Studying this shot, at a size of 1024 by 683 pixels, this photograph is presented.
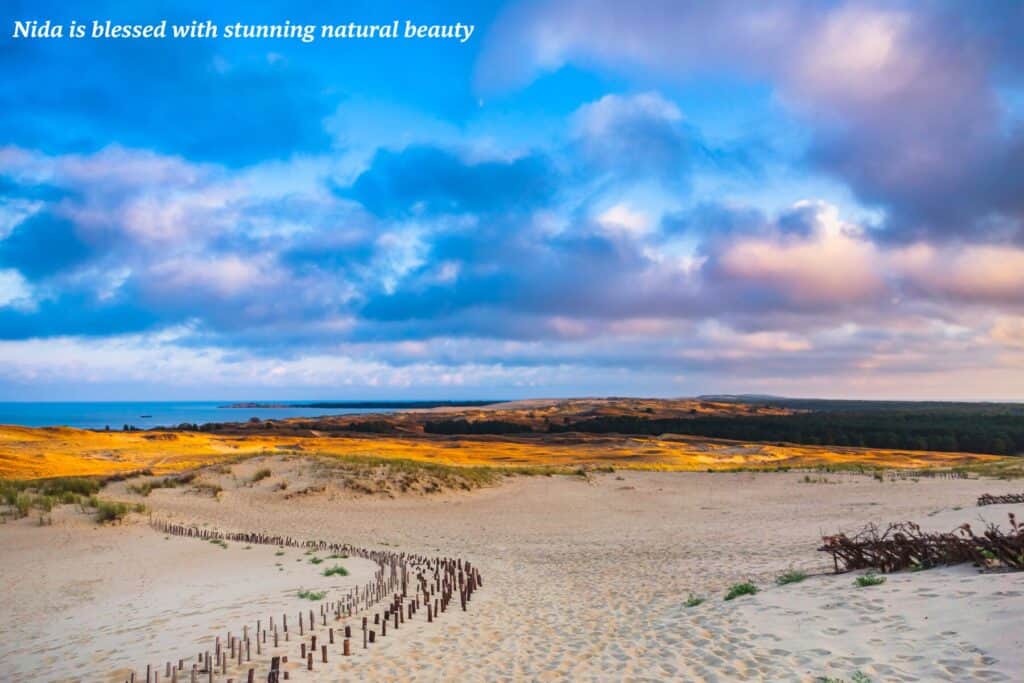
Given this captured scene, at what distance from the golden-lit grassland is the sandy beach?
70.8 feet

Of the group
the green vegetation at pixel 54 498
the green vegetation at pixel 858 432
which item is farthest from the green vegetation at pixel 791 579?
the green vegetation at pixel 858 432

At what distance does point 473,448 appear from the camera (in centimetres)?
8256

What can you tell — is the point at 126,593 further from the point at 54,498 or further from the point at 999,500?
the point at 999,500

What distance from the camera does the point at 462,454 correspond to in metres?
72.3

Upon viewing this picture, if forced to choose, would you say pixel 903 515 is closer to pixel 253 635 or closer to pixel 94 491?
pixel 253 635

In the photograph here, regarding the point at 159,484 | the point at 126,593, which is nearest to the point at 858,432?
the point at 159,484

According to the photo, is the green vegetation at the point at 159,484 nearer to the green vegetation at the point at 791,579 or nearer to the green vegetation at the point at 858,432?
the green vegetation at the point at 791,579

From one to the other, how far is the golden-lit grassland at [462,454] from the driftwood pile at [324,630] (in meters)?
31.1

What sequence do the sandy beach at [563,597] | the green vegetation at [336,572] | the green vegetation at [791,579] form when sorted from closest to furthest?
1. the sandy beach at [563,597]
2. the green vegetation at [791,579]
3. the green vegetation at [336,572]

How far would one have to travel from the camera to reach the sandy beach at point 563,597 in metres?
9.22

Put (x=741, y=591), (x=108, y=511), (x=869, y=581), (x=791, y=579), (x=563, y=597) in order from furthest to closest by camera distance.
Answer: (x=108, y=511) < (x=563, y=597) < (x=791, y=579) < (x=741, y=591) < (x=869, y=581)

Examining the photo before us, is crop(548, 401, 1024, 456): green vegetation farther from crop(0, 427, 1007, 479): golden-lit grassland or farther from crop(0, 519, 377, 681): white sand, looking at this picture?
crop(0, 519, 377, 681): white sand

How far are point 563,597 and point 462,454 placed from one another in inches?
2259

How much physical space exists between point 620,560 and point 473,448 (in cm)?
6241
